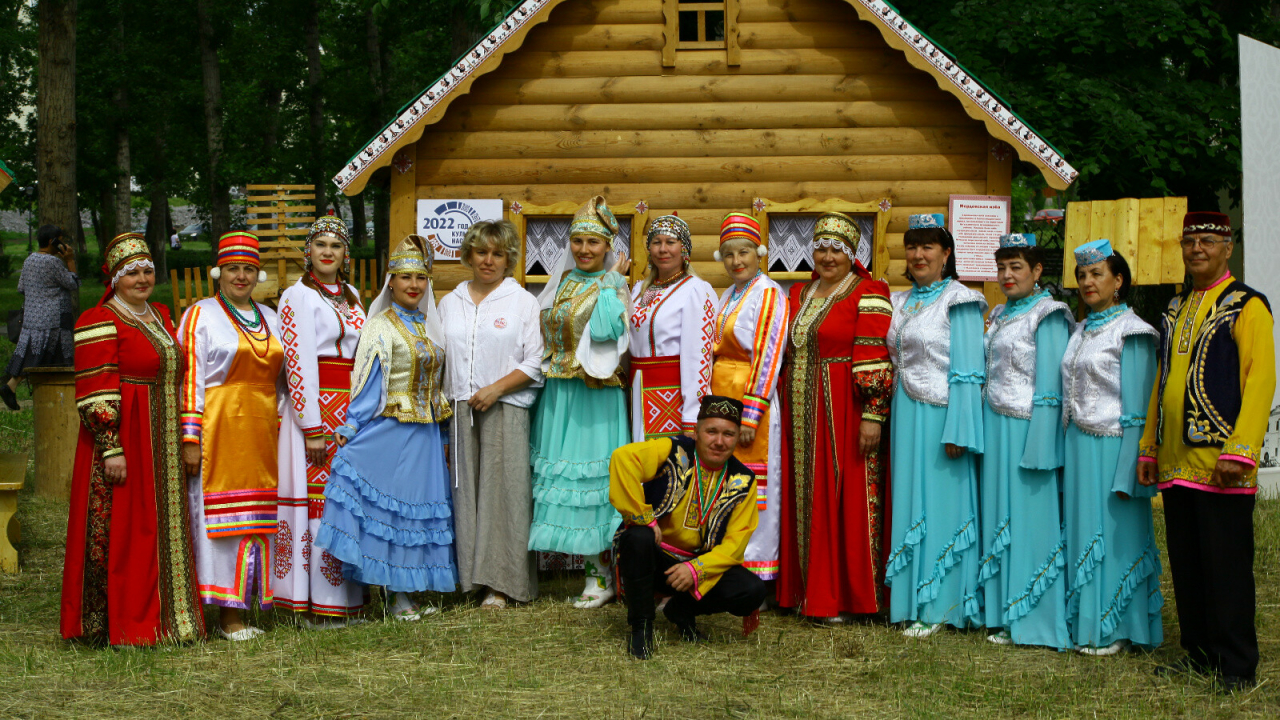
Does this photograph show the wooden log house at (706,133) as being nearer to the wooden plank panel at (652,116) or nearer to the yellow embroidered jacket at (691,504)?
the wooden plank panel at (652,116)

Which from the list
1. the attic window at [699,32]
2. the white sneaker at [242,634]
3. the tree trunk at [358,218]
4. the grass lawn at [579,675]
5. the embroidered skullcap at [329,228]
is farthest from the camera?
the tree trunk at [358,218]

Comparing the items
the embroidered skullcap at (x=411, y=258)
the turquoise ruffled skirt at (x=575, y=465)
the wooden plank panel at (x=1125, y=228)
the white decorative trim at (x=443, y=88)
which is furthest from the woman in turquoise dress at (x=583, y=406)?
the wooden plank panel at (x=1125, y=228)

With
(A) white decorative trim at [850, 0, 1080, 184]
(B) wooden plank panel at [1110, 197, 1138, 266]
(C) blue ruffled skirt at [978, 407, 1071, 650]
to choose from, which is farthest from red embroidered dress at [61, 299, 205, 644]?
(B) wooden plank panel at [1110, 197, 1138, 266]

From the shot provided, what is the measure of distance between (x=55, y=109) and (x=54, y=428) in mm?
5635

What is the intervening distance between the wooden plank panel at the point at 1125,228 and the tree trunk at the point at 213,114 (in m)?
17.8

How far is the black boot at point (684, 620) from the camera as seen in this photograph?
5.01 metres

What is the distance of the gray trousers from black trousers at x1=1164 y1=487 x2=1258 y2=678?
304cm

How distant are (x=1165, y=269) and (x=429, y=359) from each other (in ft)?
18.2

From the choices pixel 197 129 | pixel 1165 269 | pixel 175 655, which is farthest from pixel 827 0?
pixel 197 129

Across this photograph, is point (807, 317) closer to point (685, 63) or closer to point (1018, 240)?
point (1018, 240)

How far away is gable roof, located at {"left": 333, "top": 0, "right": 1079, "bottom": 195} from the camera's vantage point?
25.4ft

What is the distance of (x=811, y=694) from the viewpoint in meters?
4.32

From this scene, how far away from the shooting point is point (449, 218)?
8.28 meters

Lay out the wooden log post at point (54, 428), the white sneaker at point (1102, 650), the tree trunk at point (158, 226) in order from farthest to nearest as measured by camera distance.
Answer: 1. the tree trunk at point (158, 226)
2. the wooden log post at point (54, 428)
3. the white sneaker at point (1102, 650)
